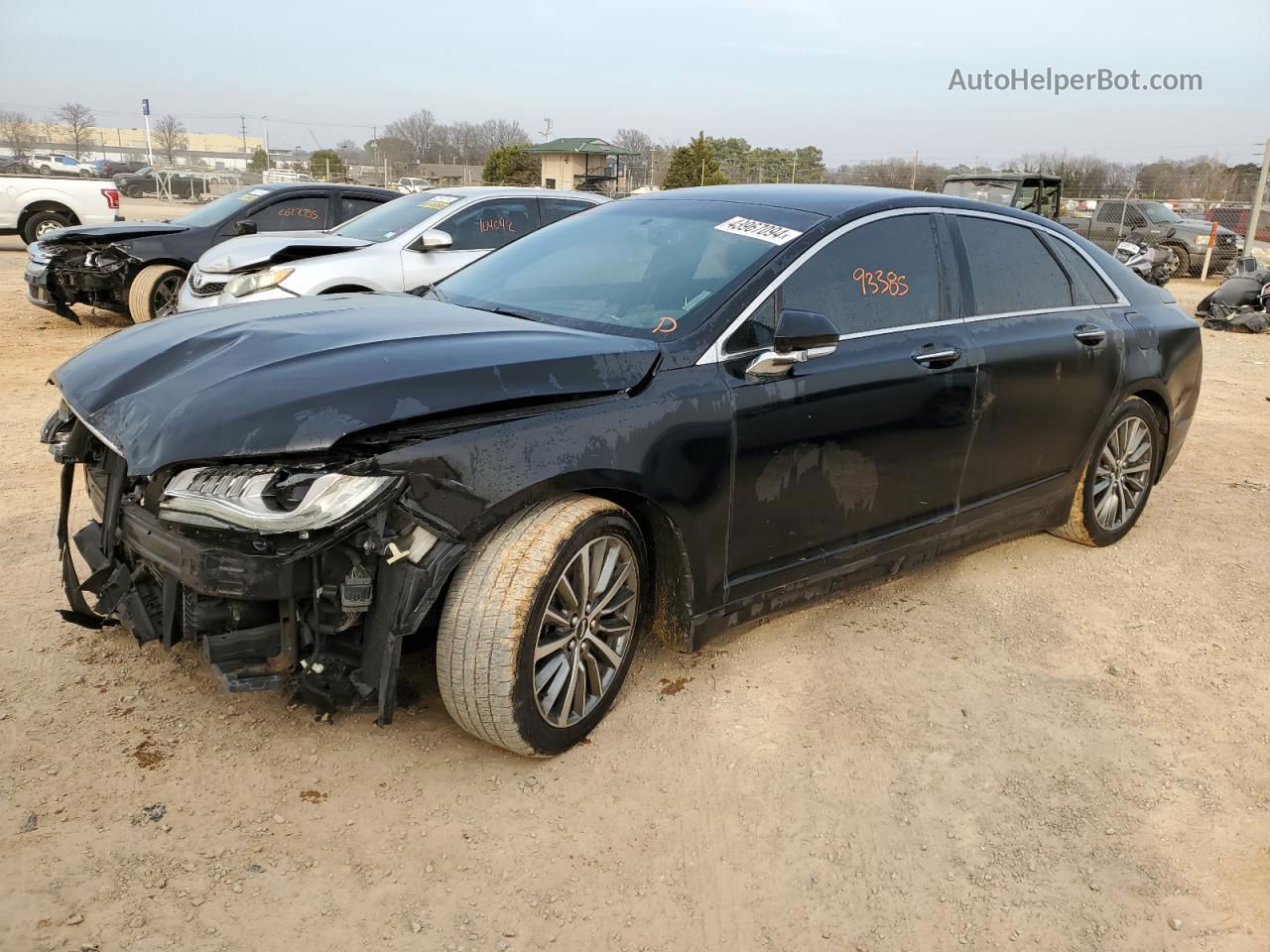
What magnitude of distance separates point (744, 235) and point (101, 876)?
108 inches

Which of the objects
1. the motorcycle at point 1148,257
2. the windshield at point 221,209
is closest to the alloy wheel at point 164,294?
the windshield at point 221,209

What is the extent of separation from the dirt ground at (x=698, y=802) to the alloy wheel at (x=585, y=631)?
7.7 inches

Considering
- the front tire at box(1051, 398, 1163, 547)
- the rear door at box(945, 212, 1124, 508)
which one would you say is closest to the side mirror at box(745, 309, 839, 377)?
the rear door at box(945, 212, 1124, 508)

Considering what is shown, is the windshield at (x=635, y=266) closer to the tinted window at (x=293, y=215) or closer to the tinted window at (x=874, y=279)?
the tinted window at (x=874, y=279)

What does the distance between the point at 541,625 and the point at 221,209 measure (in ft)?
29.3

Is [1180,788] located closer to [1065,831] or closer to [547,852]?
[1065,831]

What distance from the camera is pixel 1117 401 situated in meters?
4.59

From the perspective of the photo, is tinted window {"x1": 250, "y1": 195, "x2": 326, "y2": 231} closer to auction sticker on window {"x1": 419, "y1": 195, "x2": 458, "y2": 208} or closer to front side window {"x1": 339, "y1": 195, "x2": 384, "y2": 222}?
front side window {"x1": 339, "y1": 195, "x2": 384, "y2": 222}

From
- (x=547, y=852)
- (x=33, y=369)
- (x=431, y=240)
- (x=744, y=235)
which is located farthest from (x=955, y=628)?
(x=33, y=369)

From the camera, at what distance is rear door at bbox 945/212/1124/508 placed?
392cm

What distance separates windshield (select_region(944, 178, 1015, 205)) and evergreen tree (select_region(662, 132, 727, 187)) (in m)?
16.0

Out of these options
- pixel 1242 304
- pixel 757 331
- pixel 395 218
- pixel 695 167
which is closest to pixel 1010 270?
pixel 757 331

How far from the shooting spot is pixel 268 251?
7.56 metres

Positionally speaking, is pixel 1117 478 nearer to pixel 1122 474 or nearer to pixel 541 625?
pixel 1122 474
